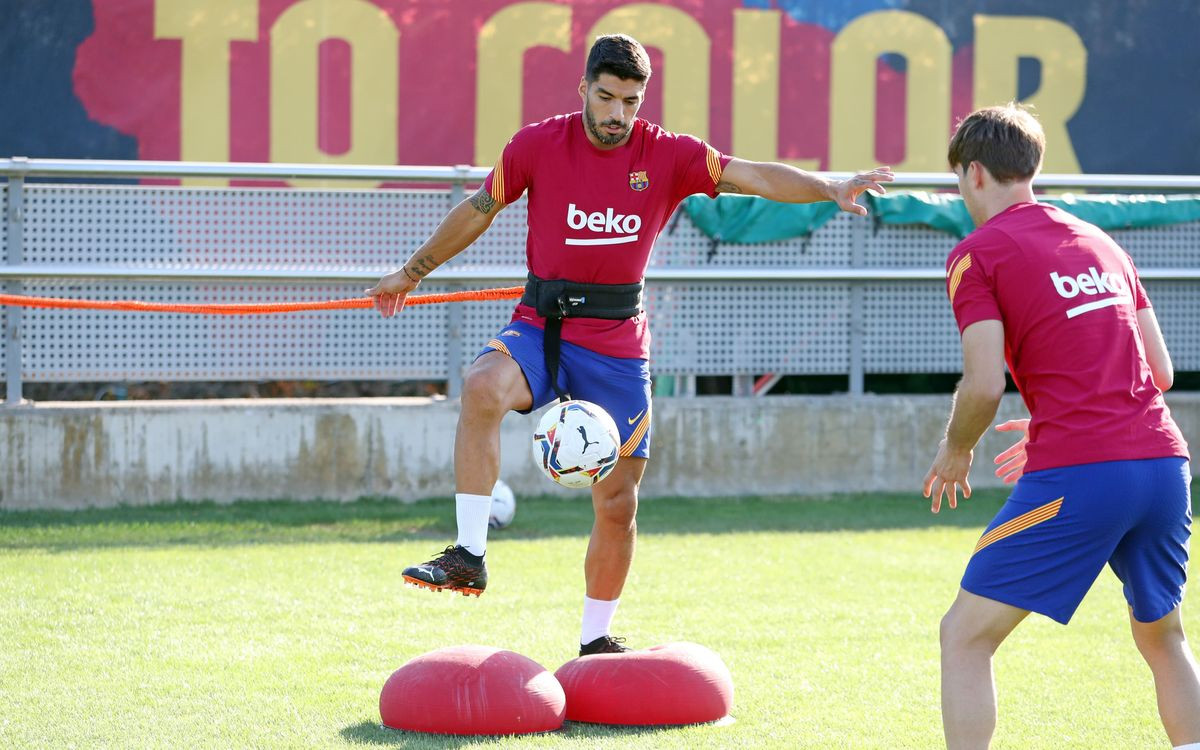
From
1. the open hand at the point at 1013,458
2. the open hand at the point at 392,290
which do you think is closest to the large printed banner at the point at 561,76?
the open hand at the point at 392,290

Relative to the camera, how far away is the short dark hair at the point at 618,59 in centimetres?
556

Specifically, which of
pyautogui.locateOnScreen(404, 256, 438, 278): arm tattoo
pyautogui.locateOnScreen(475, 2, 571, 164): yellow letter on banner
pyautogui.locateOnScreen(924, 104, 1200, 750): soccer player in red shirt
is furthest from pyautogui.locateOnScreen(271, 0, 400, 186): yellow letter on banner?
pyautogui.locateOnScreen(924, 104, 1200, 750): soccer player in red shirt

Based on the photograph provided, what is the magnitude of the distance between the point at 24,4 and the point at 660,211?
817 centimetres

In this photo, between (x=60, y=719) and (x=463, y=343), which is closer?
(x=60, y=719)

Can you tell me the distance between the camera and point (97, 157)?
475 inches

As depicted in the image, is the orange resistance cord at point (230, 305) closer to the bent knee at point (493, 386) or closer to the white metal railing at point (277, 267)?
the white metal railing at point (277, 267)

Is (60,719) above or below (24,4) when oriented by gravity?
below

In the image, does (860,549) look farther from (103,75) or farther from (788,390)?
(103,75)

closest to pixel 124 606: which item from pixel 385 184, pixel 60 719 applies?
pixel 60 719

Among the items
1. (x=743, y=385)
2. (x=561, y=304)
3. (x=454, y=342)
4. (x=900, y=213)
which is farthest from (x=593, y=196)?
(x=900, y=213)

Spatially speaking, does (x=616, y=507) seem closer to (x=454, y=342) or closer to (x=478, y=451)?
(x=478, y=451)

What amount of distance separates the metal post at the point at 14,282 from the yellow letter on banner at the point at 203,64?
2063mm

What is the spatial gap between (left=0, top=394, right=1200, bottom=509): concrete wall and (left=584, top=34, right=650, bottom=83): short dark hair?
5.48 metres

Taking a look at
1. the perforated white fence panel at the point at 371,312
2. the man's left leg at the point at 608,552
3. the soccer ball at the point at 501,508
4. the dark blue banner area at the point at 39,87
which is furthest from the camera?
the dark blue banner area at the point at 39,87
